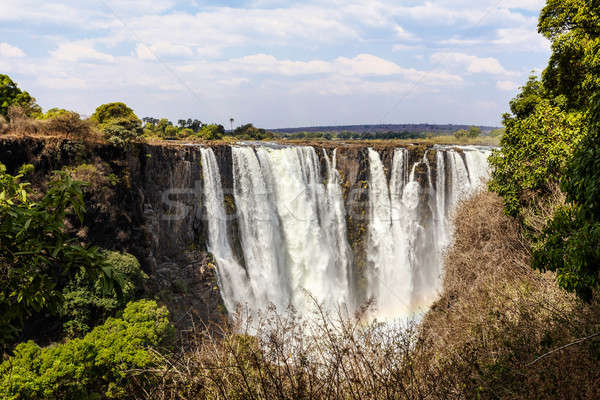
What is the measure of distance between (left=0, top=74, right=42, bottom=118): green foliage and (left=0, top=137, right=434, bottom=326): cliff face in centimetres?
349

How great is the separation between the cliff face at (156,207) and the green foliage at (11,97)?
349 centimetres

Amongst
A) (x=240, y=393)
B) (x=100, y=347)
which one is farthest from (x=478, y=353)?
(x=100, y=347)

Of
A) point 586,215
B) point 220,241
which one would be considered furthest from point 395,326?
point 220,241

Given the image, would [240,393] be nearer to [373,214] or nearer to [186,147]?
[186,147]

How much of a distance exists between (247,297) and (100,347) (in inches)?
433

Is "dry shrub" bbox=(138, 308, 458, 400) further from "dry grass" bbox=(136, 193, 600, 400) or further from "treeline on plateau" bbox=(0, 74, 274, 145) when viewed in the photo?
"treeline on plateau" bbox=(0, 74, 274, 145)

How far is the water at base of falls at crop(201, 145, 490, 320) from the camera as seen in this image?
69.6ft

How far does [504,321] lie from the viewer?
7348 millimetres

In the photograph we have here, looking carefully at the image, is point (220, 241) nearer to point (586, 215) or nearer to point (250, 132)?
point (586, 215)

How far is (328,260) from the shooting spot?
2438 cm

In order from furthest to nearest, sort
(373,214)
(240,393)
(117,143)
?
(373,214), (117,143), (240,393)

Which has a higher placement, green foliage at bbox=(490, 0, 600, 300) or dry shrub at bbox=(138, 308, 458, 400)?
green foliage at bbox=(490, 0, 600, 300)

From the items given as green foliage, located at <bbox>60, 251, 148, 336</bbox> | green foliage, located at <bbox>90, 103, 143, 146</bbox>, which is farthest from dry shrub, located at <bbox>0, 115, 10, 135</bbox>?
green foliage, located at <bbox>60, 251, 148, 336</bbox>

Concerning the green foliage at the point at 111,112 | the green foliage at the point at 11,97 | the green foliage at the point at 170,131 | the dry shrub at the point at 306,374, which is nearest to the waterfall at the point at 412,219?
the green foliage at the point at 111,112
